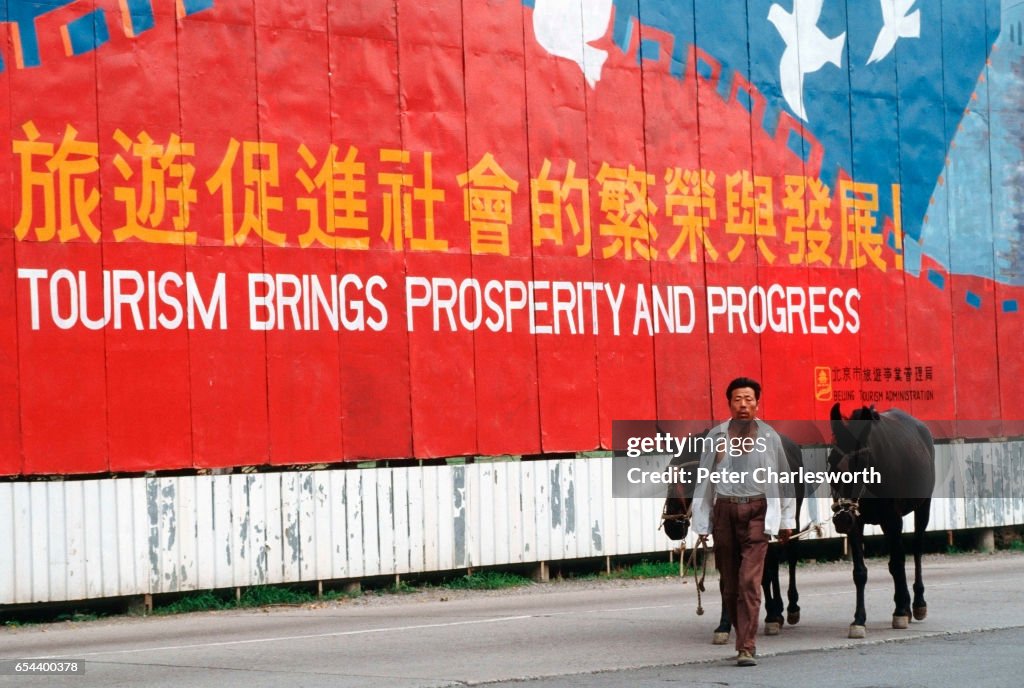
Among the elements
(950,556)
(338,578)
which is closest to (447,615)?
(338,578)

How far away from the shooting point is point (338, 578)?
1806 cm

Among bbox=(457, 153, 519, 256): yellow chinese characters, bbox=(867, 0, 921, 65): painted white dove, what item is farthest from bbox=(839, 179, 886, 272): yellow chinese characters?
bbox=(457, 153, 519, 256): yellow chinese characters

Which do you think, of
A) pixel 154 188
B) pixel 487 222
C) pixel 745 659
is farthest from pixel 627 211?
pixel 745 659

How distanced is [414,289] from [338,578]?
3.59m

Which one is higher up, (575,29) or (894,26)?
(894,26)

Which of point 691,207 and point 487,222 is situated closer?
point 487,222

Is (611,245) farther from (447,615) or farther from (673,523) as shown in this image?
(673,523)

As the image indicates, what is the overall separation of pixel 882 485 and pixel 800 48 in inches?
436

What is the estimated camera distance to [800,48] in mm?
22734

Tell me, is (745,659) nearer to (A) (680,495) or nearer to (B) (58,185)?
(A) (680,495)

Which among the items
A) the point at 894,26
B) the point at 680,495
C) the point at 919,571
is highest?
the point at 894,26

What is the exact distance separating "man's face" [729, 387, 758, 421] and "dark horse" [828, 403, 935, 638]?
1.64m

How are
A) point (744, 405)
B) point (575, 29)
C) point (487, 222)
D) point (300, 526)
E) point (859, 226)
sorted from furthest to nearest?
1. point (859, 226)
2. point (575, 29)
3. point (487, 222)
4. point (300, 526)
5. point (744, 405)

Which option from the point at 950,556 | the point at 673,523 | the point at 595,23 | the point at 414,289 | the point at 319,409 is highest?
the point at 595,23
